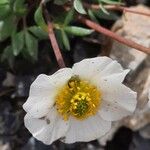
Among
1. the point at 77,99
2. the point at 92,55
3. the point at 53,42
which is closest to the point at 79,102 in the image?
the point at 77,99

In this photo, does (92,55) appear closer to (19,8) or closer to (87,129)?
(19,8)

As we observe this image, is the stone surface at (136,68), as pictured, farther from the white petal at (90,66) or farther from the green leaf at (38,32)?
the white petal at (90,66)

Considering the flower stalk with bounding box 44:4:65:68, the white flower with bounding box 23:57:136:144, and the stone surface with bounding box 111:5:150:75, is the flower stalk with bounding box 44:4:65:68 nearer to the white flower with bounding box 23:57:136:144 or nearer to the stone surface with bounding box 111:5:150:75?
the white flower with bounding box 23:57:136:144

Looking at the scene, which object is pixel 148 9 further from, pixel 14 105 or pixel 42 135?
pixel 42 135

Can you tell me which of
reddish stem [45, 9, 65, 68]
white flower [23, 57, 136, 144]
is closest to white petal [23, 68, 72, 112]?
white flower [23, 57, 136, 144]

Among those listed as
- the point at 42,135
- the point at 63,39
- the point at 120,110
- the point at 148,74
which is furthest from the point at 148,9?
the point at 42,135

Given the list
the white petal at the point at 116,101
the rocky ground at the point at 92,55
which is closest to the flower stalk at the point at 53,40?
the white petal at the point at 116,101
